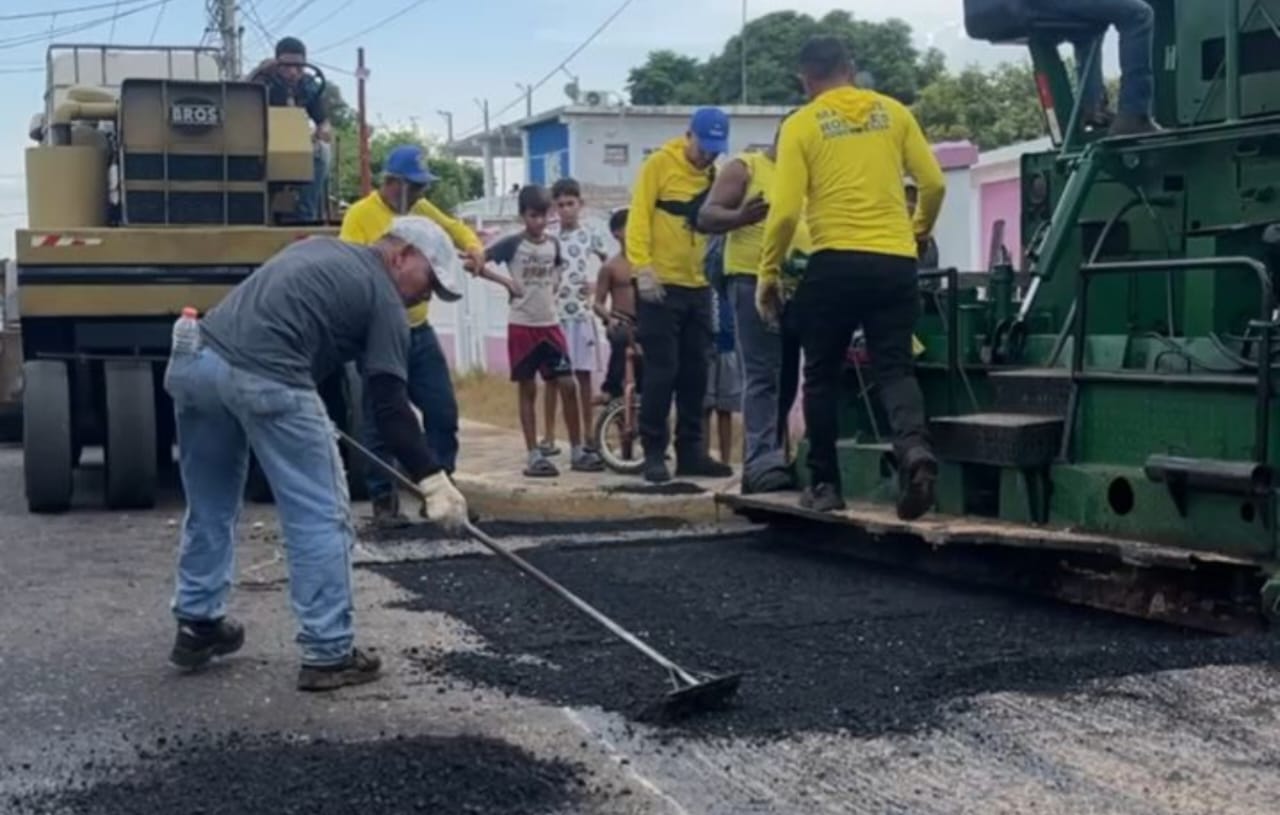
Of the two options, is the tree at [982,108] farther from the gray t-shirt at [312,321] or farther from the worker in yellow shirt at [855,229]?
the gray t-shirt at [312,321]

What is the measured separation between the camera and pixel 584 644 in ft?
21.4

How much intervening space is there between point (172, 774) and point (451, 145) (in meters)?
52.7

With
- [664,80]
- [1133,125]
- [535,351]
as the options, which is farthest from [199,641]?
[664,80]

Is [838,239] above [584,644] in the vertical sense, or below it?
above

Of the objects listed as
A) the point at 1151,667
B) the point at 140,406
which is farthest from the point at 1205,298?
the point at 140,406

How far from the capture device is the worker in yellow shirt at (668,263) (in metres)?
10.1

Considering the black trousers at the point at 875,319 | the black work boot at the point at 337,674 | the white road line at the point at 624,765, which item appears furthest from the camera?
the black trousers at the point at 875,319

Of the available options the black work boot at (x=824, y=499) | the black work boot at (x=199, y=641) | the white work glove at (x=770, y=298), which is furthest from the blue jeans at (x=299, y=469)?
the black work boot at (x=824, y=499)

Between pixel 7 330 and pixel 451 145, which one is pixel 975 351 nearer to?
pixel 7 330

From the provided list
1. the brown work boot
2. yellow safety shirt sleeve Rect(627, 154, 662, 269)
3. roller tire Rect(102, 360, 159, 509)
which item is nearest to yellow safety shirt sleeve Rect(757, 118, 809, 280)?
the brown work boot

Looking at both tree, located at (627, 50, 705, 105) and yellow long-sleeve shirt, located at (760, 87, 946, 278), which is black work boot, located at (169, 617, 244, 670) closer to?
yellow long-sleeve shirt, located at (760, 87, 946, 278)

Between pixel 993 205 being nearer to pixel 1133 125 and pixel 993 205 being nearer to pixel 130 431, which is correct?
pixel 130 431

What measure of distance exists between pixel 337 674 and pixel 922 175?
338 centimetres

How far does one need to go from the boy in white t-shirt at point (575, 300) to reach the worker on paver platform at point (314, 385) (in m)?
5.72
